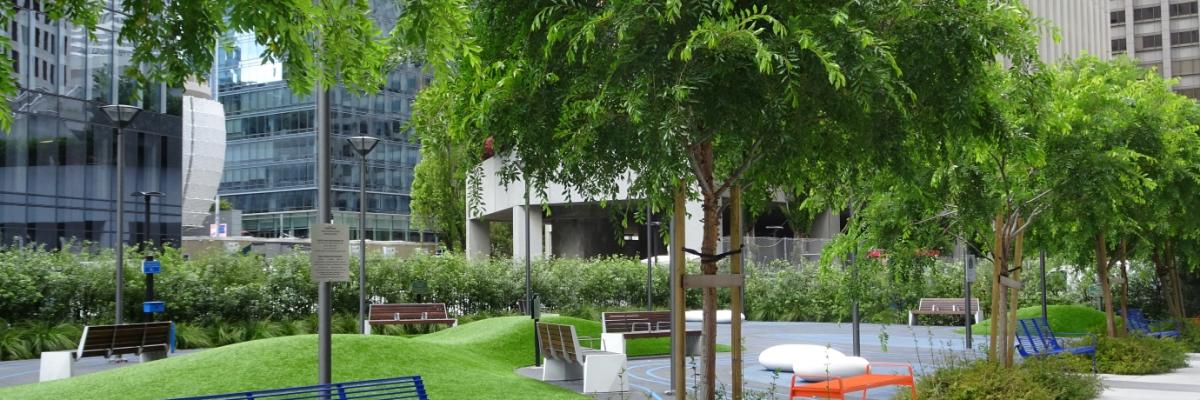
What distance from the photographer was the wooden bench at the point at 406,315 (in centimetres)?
2939

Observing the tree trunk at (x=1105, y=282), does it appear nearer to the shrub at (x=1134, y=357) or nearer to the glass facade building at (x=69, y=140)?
the shrub at (x=1134, y=357)

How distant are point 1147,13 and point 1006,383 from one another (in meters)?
100

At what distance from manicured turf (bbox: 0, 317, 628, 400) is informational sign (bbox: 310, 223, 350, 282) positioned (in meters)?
2.61

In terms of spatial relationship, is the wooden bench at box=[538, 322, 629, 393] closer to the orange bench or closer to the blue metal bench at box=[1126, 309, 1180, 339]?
the orange bench

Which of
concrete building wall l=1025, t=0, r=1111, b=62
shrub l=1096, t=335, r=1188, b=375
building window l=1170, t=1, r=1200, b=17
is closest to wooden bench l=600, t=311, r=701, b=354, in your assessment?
shrub l=1096, t=335, r=1188, b=375

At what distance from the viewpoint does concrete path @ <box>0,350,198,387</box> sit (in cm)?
1980

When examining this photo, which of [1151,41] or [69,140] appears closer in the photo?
[69,140]

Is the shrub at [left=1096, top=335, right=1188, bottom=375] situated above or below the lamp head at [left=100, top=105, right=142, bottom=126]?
below

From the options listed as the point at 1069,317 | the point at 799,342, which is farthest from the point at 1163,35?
the point at 799,342

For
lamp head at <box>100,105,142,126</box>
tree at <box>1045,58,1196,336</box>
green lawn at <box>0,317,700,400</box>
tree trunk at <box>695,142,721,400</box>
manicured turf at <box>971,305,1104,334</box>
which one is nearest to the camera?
tree trunk at <box>695,142,721,400</box>

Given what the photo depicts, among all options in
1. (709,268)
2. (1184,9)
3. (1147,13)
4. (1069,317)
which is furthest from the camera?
(1147,13)

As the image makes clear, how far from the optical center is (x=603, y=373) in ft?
51.8

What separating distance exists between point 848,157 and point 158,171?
41.1 meters

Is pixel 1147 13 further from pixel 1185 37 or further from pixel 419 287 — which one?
pixel 419 287
